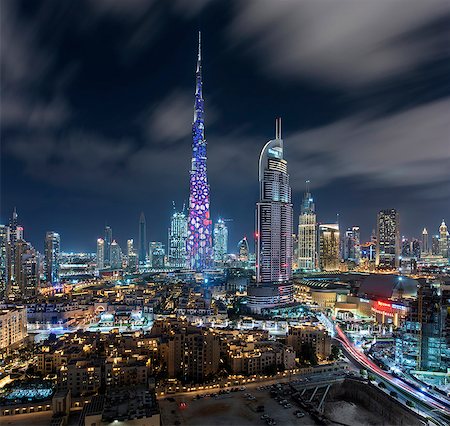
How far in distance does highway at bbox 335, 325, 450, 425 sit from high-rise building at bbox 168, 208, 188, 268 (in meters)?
34.8

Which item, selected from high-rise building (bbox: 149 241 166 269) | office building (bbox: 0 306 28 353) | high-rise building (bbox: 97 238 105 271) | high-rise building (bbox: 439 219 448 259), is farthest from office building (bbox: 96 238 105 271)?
high-rise building (bbox: 439 219 448 259)

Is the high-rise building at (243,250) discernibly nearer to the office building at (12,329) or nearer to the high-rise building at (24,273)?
the high-rise building at (24,273)

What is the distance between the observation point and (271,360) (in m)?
8.95

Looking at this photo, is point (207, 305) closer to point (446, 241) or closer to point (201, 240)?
point (201, 240)

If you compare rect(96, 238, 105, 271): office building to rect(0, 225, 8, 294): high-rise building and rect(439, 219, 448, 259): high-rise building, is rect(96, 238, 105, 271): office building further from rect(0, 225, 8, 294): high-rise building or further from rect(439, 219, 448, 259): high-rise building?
rect(439, 219, 448, 259): high-rise building

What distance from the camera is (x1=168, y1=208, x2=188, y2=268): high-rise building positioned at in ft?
146

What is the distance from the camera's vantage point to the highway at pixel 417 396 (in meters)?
7.00

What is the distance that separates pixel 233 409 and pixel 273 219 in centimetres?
1313

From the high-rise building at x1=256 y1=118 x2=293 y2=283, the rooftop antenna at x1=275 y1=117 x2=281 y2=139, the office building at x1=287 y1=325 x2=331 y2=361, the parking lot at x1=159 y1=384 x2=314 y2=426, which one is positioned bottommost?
the parking lot at x1=159 y1=384 x2=314 y2=426

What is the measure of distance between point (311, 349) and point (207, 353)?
2.72 m

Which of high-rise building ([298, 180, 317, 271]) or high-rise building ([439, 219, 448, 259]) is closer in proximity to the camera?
high-rise building ([298, 180, 317, 271])

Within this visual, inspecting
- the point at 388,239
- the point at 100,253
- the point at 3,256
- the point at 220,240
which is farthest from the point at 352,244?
the point at 3,256

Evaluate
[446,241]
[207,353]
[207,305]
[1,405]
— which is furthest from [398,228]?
[1,405]

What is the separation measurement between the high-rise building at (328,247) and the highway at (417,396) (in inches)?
904
